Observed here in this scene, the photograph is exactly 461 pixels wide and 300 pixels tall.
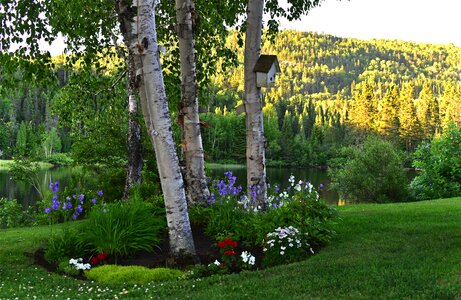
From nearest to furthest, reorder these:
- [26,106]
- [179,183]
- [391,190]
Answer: [179,183]
[391,190]
[26,106]

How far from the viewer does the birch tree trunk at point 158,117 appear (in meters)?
6.62

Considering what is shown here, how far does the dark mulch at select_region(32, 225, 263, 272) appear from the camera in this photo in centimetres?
684

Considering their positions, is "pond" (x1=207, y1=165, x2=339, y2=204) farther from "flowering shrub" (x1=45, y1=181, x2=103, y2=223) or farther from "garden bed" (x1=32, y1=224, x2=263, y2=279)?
"garden bed" (x1=32, y1=224, x2=263, y2=279)

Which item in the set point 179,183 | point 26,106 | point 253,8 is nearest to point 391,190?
point 253,8

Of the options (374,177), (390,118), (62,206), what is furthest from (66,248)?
(390,118)

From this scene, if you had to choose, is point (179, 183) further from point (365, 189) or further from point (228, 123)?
point (228, 123)

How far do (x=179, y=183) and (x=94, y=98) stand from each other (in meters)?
7.76

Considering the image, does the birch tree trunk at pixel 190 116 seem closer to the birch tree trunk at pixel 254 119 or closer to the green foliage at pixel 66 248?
the birch tree trunk at pixel 254 119

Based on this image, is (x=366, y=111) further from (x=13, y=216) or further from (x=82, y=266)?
(x=82, y=266)

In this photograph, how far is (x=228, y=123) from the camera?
106m

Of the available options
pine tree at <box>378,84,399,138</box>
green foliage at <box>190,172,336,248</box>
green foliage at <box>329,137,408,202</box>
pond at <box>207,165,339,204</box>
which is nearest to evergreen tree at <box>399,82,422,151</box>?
pine tree at <box>378,84,399,138</box>

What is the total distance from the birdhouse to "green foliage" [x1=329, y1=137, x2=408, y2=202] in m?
23.1

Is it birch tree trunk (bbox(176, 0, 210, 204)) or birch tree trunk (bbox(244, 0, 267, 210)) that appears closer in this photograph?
birch tree trunk (bbox(176, 0, 210, 204))

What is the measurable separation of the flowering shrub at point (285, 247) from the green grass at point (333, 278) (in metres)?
0.29
